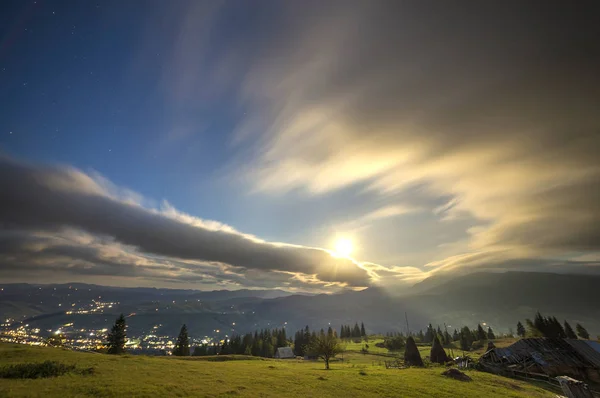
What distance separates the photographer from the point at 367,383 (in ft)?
117

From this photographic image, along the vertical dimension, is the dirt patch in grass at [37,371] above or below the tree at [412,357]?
above

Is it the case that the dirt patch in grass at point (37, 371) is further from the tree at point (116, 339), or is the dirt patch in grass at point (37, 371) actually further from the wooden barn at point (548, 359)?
the wooden barn at point (548, 359)

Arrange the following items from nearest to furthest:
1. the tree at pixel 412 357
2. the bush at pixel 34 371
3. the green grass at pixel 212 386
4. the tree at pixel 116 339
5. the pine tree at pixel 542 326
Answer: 1. the green grass at pixel 212 386
2. the bush at pixel 34 371
3. the tree at pixel 412 357
4. the tree at pixel 116 339
5. the pine tree at pixel 542 326

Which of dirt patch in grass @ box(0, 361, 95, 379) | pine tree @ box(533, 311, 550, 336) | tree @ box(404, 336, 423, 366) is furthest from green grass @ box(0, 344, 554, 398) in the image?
pine tree @ box(533, 311, 550, 336)

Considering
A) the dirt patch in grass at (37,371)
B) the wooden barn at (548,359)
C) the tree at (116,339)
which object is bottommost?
the tree at (116,339)

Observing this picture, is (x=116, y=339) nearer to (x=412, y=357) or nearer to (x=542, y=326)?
(x=412, y=357)

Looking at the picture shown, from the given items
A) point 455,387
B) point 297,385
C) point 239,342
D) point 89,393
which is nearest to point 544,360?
point 455,387

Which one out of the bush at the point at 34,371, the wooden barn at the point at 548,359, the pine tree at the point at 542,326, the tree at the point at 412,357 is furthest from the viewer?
the pine tree at the point at 542,326

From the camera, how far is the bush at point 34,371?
24.9 meters

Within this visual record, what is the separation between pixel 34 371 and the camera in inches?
1023

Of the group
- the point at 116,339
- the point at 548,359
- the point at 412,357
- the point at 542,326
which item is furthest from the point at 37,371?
the point at 542,326

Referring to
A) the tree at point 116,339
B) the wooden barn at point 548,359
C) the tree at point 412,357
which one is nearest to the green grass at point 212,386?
the wooden barn at point 548,359

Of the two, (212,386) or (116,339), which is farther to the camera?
(116,339)

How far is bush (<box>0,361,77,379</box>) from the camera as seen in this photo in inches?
979
